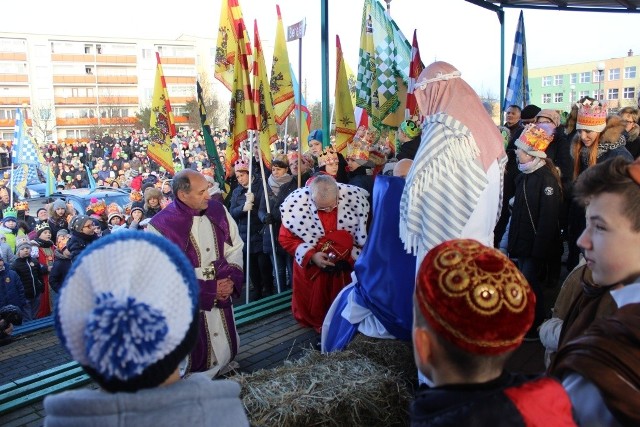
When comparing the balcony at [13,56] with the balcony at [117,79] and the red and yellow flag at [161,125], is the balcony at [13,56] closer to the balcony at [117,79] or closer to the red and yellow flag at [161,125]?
the balcony at [117,79]

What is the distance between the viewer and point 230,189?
27.2 ft

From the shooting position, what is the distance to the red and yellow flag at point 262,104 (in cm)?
647

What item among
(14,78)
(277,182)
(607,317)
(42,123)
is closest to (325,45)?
(277,182)

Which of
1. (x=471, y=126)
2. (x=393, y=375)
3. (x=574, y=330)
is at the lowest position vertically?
(x=393, y=375)

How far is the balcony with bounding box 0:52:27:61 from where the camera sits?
212 ft

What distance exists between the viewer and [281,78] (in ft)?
23.5

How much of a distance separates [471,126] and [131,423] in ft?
8.83

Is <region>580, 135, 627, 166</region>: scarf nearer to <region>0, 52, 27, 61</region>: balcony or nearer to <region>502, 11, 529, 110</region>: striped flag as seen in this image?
<region>502, 11, 529, 110</region>: striped flag

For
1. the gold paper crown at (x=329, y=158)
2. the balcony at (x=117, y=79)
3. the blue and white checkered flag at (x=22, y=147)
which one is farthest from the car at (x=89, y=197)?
the balcony at (x=117, y=79)

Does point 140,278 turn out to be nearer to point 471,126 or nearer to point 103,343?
point 103,343

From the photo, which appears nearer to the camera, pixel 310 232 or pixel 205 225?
pixel 205 225

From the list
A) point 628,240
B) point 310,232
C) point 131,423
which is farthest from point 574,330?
point 310,232

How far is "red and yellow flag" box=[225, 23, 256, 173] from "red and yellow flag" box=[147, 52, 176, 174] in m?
1.40

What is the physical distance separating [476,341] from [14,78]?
7630 centimetres
